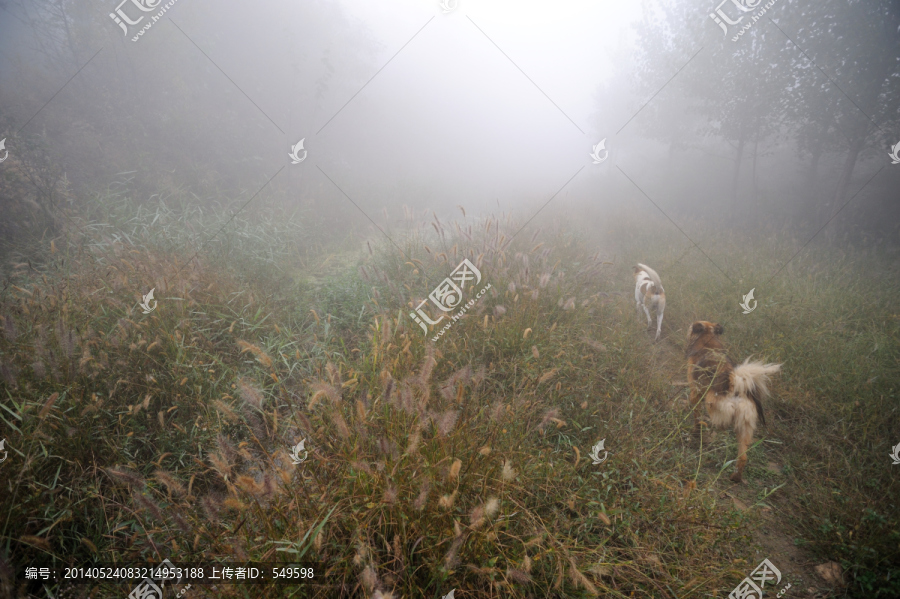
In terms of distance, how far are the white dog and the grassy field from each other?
24cm

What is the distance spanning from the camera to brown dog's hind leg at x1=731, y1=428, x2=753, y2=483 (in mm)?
2266

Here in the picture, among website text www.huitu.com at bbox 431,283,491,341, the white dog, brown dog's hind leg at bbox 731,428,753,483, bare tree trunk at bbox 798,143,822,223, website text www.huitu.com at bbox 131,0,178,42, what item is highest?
website text www.huitu.com at bbox 131,0,178,42

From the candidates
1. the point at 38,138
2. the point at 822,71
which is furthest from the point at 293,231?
the point at 822,71

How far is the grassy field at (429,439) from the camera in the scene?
1.38m

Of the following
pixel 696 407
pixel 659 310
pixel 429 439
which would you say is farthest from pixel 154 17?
pixel 696 407

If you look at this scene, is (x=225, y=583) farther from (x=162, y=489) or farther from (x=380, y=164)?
(x=380, y=164)

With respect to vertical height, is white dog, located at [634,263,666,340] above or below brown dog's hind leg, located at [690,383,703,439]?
above

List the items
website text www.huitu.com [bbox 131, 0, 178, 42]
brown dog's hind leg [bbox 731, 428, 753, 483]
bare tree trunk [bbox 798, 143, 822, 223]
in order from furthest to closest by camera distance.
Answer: bare tree trunk [bbox 798, 143, 822, 223], website text www.huitu.com [bbox 131, 0, 178, 42], brown dog's hind leg [bbox 731, 428, 753, 483]

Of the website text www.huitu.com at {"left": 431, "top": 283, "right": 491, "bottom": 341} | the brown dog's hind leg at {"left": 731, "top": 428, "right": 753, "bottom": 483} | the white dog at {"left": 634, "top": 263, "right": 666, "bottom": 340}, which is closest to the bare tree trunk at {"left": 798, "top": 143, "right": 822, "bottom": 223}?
the white dog at {"left": 634, "top": 263, "right": 666, "bottom": 340}

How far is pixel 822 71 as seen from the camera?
704 centimetres

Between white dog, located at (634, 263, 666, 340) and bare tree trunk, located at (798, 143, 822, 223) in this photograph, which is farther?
bare tree trunk, located at (798, 143, 822, 223)

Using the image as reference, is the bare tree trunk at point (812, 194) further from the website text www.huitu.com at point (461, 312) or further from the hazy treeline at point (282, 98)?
the website text www.huitu.com at point (461, 312)

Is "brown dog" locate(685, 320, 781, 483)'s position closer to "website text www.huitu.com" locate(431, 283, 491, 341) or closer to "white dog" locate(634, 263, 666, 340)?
"white dog" locate(634, 263, 666, 340)

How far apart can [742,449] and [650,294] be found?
7.55 feet
